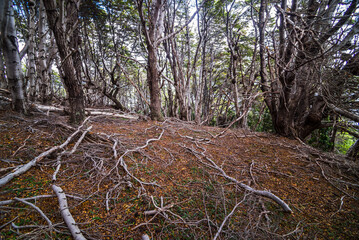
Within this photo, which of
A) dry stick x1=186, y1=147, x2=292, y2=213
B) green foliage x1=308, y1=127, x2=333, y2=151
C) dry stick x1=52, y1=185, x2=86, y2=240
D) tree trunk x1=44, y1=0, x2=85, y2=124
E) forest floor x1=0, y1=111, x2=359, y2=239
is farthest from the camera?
green foliage x1=308, y1=127, x2=333, y2=151

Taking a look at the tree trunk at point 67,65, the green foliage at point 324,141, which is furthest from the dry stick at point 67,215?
the green foliage at point 324,141

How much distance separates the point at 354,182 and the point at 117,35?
9264mm

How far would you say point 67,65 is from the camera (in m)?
2.24

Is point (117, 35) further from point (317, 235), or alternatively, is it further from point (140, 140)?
point (317, 235)

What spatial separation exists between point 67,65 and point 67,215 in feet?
6.81

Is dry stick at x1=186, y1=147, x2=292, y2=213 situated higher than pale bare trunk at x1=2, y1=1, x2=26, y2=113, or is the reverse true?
pale bare trunk at x1=2, y1=1, x2=26, y2=113

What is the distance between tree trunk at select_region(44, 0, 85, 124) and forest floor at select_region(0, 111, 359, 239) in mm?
324

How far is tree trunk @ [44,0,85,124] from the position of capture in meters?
2.08

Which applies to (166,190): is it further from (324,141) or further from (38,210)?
(324,141)

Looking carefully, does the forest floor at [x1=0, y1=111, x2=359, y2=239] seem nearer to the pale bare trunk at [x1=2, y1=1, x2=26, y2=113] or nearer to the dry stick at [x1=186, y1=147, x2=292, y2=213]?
the dry stick at [x1=186, y1=147, x2=292, y2=213]

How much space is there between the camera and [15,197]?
3.89ft

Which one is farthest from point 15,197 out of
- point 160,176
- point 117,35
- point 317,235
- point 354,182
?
point 117,35

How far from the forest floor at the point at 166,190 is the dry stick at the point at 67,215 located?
0.04 metres

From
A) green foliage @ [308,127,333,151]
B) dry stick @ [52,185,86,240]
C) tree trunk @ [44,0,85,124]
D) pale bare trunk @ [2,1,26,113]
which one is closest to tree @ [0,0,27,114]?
pale bare trunk @ [2,1,26,113]
